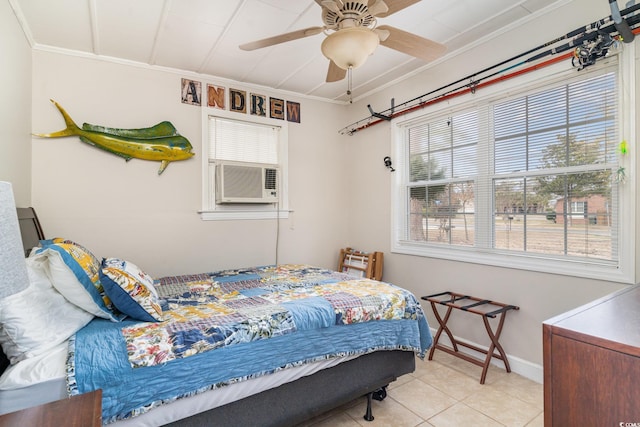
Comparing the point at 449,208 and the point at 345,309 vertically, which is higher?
the point at 449,208

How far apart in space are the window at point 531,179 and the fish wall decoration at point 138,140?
2319mm

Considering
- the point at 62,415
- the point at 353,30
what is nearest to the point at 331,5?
the point at 353,30

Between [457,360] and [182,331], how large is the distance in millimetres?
2328

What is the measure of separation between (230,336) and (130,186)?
6.87 ft

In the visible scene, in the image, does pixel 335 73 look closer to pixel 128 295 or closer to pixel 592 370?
pixel 128 295

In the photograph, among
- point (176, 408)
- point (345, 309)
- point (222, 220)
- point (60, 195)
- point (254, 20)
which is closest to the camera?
point (176, 408)

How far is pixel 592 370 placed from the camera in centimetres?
88

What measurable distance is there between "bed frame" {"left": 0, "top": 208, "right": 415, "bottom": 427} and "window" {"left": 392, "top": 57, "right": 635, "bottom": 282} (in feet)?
4.17

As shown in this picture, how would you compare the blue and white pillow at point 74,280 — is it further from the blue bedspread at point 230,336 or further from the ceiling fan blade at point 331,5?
the ceiling fan blade at point 331,5

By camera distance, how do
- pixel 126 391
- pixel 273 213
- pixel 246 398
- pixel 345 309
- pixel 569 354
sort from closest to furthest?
pixel 569 354, pixel 126 391, pixel 246 398, pixel 345 309, pixel 273 213

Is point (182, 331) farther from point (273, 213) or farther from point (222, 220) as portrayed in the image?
point (273, 213)

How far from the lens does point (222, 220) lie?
3.32 m

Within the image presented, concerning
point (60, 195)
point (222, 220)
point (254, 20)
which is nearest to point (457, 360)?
point (222, 220)

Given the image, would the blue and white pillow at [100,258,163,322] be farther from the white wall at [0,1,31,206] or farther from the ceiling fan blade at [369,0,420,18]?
the ceiling fan blade at [369,0,420,18]
